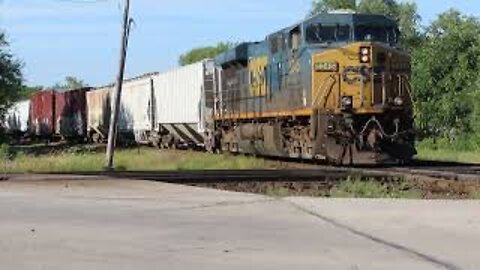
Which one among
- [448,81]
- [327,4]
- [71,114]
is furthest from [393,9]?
[71,114]

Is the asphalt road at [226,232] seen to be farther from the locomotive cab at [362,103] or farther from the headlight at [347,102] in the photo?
the headlight at [347,102]

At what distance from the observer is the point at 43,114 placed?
6662 centimetres

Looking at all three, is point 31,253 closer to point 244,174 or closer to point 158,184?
point 158,184

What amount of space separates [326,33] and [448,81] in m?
34.7

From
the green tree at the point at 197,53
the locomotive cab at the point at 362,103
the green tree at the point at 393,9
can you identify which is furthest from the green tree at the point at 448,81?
the green tree at the point at 197,53

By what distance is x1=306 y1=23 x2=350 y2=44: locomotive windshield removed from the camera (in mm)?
22875

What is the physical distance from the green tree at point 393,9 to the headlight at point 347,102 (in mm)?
51135

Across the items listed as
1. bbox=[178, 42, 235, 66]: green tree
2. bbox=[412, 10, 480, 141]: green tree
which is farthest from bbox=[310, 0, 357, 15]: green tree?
bbox=[178, 42, 235, 66]: green tree

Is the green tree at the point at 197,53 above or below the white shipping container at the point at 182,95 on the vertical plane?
above

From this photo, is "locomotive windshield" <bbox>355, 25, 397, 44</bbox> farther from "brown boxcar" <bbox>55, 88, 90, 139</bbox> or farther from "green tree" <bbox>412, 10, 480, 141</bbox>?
"brown boxcar" <bbox>55, 88, 90, 139</bbox>

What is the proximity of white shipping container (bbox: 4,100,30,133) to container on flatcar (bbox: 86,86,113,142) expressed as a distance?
23655mm

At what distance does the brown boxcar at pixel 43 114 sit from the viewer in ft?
205

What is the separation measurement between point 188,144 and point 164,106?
269 centimetres

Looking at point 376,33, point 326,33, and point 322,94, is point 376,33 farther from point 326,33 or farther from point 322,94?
point 322,94
